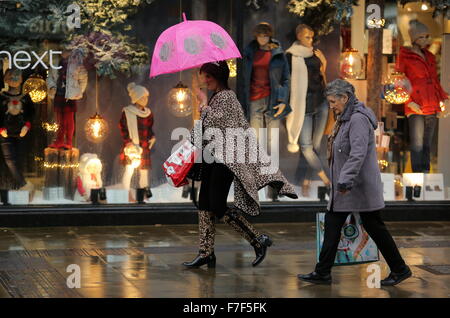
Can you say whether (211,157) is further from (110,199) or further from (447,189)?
(447,189)

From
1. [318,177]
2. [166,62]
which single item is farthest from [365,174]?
[318,177]

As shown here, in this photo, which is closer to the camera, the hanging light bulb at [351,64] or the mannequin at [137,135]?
the mannequin at [137,135]

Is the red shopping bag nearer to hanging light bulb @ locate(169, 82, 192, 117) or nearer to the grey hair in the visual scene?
the grey hair

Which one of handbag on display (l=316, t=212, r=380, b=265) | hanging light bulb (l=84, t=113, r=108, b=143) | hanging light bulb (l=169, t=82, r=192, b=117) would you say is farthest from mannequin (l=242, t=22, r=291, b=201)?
handbag on display (l=316, t=212, r=380, b=265)

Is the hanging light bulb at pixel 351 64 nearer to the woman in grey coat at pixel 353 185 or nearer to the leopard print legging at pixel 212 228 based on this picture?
the leopard print legging at pixel 212 228

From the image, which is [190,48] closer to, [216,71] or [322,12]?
[216,71]

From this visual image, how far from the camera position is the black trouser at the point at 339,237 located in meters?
8.85

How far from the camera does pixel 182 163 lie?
31.4 ft

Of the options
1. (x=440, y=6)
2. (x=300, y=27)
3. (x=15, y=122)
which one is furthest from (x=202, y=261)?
(x=440, y=6)

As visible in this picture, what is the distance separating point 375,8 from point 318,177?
2.47 meters

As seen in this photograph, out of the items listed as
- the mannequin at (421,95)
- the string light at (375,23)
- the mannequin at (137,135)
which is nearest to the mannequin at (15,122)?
the mannequin at (137,135)

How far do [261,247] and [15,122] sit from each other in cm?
465

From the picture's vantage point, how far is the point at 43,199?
1309cm

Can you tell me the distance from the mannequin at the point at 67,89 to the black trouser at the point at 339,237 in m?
5.31
